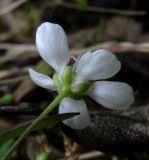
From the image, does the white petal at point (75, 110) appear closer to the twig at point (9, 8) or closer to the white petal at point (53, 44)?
the white petal at point (53, 44)

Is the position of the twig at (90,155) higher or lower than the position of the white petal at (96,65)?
lower

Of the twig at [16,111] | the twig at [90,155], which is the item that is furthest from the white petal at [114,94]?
the twig at [90,155]

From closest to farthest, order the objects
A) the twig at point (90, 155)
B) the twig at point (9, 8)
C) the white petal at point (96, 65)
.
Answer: the white petal at point (96, 65)
the twig at point (90, 155)
the twig at point (9, 8)

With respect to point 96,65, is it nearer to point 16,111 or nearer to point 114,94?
point 114,94

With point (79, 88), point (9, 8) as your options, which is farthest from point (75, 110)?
point (9, 8)

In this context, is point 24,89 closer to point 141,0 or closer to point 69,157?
point 69,157

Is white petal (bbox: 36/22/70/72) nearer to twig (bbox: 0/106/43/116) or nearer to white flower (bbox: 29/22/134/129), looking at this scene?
white flower (bbox: 29/22/134/129)

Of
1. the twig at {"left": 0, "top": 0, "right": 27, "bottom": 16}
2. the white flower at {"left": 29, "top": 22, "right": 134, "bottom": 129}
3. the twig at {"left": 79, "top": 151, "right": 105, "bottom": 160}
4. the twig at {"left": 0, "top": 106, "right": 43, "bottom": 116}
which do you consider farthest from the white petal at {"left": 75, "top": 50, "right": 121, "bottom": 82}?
the twig at {"left": 0, "top": 0, "right": 27, "bottom": 16}
